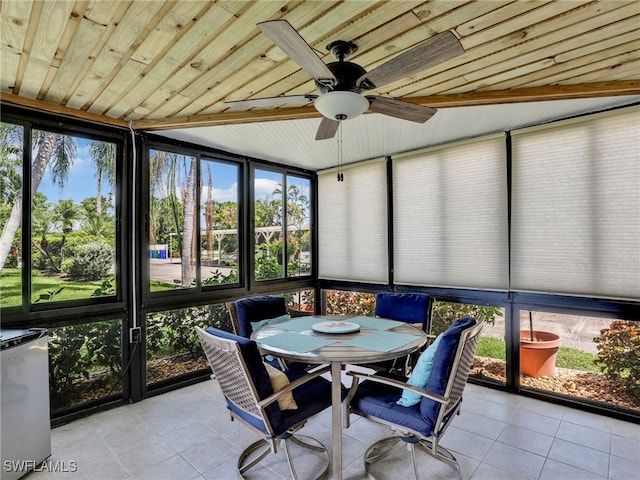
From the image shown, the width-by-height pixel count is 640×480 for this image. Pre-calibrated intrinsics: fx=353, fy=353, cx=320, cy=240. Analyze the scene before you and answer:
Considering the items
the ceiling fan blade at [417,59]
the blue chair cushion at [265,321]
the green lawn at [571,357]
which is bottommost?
the green lawn at [571,357]

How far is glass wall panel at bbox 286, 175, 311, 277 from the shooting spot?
4.98m

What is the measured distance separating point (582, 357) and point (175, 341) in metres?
4.03

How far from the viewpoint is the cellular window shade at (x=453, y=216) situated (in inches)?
140

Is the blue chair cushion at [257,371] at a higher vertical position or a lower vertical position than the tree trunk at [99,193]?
lower

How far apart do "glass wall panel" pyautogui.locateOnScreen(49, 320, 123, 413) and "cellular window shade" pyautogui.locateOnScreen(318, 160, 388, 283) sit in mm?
2774

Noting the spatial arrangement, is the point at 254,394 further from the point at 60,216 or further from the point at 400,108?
the point at 60,216

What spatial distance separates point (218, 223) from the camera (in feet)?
13.6

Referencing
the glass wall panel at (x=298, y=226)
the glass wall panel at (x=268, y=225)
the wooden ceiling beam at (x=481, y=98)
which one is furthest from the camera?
the glass wall panel at (x=298, y=226)

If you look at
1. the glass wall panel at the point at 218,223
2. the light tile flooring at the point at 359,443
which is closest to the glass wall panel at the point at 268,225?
the glass wall panel at the point at 218,223

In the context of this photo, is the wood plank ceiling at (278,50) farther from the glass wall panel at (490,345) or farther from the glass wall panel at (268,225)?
the glass wall panel at (490,345)

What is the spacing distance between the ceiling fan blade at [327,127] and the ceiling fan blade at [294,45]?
51cm

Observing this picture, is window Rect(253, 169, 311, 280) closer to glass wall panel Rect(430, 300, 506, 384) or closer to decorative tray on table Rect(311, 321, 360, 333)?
decorative tray on table Rect(311, 321, 360, 333)

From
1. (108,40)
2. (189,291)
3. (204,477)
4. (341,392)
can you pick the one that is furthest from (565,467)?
(108,40)

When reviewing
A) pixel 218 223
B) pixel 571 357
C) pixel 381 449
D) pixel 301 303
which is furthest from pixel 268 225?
pixel 571 357
